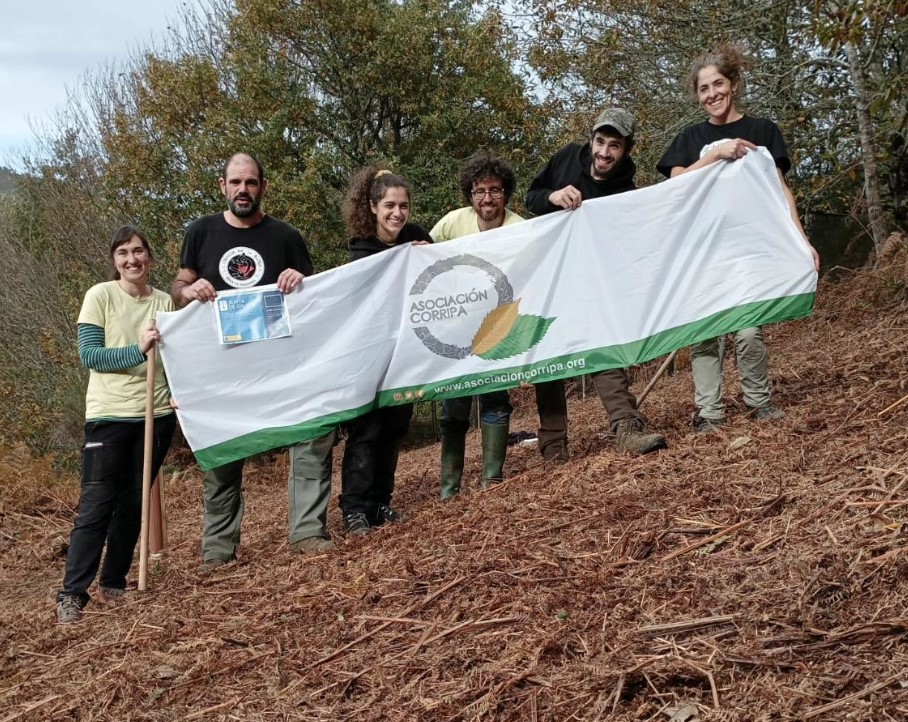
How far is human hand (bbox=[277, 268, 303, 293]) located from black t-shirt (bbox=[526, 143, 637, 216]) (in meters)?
1.63

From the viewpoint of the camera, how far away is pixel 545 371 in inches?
245

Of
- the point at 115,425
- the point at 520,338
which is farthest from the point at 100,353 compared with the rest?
the point at 520,338

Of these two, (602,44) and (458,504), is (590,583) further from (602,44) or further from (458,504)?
(602,44)

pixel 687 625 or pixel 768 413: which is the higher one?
pixel 768 413

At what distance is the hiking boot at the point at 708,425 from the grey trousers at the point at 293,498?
2.27 metres

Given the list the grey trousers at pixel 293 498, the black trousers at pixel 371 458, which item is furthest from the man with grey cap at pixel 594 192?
the grey trousers at pixel 293 498

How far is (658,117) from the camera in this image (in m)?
12.7

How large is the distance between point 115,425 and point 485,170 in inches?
106

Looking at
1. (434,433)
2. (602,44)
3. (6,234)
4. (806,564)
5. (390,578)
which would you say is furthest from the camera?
(6,234)

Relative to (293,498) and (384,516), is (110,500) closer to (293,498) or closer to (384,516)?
(293,498)

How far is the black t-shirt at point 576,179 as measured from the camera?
6461 mm

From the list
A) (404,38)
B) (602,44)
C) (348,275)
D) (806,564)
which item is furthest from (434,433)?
(806,564)

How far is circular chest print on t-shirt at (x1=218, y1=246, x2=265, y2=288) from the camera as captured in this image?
5.92 meters

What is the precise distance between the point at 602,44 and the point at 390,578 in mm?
9519
